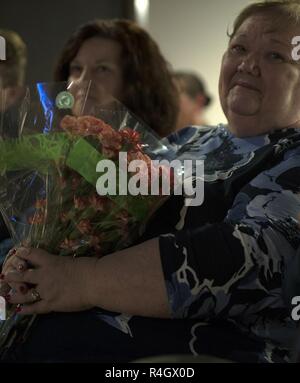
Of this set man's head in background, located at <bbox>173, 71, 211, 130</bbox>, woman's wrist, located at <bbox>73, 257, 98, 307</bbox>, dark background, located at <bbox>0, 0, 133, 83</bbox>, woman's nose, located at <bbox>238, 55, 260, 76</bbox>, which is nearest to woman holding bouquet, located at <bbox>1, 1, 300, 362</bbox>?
woman's wrist, located at <bbox>73, 257, 98, 307</bbox>

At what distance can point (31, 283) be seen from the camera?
1.04 metres

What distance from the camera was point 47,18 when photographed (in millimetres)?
3393

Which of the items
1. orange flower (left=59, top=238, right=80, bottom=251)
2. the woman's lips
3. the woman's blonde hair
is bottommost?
orange flower (left=59, top=238, right=80, bottom=251)

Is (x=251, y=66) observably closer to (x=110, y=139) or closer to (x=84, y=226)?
(x=110, y=139)

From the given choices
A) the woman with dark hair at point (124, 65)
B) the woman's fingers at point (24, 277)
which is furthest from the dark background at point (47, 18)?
the woman's fingers at point (24, 277)

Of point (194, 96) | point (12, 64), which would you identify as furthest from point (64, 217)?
point (194, 96)

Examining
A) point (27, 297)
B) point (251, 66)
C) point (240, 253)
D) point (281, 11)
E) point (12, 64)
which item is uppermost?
point (281, 11)

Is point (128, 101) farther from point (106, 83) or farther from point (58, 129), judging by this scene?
point (58, 129)

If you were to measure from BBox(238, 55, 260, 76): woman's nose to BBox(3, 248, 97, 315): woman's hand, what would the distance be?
1.88ft

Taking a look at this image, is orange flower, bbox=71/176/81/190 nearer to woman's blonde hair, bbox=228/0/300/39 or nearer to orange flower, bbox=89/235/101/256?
orange flower, bbox=89/235/101/256

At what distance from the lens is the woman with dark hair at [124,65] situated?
188cm

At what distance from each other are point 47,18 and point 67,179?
8.44ft

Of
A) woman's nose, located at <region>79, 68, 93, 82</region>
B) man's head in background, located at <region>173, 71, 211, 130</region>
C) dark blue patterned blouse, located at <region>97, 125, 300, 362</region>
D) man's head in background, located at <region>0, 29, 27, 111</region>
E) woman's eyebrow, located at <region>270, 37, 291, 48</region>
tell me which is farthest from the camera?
Answer: man's head in background, located at <region>173, 71, 211, 130</region>

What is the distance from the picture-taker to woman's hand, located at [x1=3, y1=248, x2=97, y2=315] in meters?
1.03
